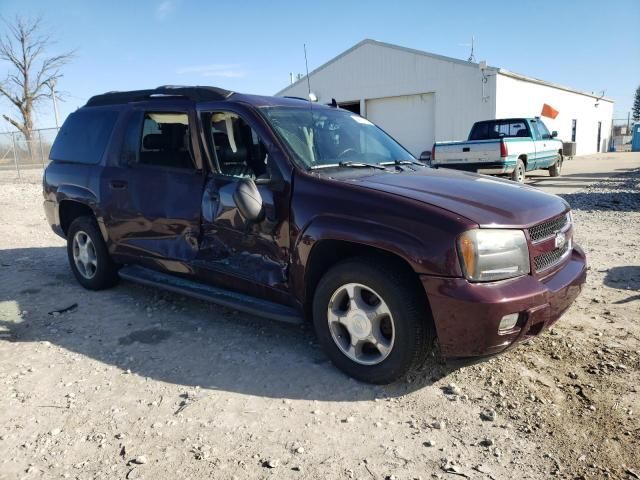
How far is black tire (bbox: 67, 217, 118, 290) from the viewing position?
5.13 metres

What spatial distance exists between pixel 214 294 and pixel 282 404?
1245 mm

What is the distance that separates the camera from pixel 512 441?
106 inches

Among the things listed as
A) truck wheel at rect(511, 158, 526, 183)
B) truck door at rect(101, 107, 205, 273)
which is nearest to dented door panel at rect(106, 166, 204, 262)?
truck door at rect(101, 107, 205, 273)

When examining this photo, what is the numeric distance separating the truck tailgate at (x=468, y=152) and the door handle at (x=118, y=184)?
10329mm

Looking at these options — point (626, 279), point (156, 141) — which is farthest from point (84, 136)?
point (626, 279)

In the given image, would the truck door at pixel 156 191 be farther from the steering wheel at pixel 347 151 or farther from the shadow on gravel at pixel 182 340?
the steering wheel at pixel 347 151

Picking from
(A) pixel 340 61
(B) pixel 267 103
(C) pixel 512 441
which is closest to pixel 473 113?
(A) pixel 340 61

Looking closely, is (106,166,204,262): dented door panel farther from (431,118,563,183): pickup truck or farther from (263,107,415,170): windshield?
(431,118,563,183): pickup truck

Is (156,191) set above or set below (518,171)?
above

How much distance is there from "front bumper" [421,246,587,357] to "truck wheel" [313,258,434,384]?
0.16m

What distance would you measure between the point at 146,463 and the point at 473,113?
70.0 feet

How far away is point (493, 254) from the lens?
2867mm

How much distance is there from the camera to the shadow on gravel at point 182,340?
3.39m

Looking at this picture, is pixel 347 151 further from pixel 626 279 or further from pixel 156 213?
pixel 626 279
